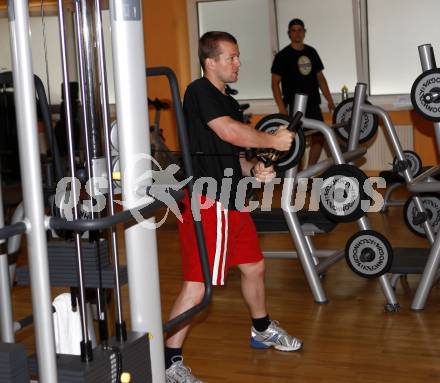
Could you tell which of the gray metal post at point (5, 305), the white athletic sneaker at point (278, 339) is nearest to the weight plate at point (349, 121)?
A: the white athletic sneaker at point (278, 339)

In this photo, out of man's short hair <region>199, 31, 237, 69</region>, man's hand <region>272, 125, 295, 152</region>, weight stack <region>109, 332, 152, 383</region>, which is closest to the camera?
weight stack <region>109, 332, 152, 383</region>

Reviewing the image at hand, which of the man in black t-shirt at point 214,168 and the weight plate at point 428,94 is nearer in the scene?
the man in black t-shirt at point 214,168

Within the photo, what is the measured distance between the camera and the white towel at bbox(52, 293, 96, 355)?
2.12 metres

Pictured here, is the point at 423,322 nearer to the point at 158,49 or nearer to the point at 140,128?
the point at 140,128

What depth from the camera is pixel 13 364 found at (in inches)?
72.6

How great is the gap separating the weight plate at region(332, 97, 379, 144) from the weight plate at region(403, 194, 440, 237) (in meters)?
0.45

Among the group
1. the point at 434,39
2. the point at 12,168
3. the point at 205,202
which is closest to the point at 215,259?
the point at 205,202

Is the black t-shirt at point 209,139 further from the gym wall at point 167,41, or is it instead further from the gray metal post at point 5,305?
the gym wall at point 167,41

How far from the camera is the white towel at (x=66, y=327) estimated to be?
2115 millimetres

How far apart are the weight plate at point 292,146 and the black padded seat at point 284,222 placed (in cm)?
67

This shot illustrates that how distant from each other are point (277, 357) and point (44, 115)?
4.69 feet

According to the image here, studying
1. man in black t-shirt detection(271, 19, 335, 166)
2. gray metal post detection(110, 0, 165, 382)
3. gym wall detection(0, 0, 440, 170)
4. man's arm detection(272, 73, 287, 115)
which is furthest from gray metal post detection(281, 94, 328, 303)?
gym wall detection(0, 0, 440, 170)

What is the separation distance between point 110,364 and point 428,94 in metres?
2.32

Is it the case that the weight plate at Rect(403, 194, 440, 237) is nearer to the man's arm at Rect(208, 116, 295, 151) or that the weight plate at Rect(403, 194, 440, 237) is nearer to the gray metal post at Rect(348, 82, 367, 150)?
the gray metal post at Rect(348, 82, 367, 150)
